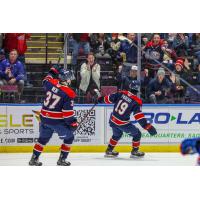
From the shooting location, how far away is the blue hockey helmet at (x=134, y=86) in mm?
10820

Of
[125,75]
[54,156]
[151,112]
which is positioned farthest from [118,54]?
[54,156]

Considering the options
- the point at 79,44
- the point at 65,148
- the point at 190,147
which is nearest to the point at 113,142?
the point at 65,148

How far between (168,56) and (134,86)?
767 mm

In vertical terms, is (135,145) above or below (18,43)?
below

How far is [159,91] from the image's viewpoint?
1116 cm

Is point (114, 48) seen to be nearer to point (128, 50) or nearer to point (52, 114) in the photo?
point (128, 50)

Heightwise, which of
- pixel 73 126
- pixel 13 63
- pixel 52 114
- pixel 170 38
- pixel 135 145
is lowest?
pixel 135 145

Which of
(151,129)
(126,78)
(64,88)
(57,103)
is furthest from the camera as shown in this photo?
(151,129)

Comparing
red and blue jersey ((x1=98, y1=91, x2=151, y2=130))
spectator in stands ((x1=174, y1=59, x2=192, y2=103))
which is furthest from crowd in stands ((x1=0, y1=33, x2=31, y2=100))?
spectator in stands ((x1=174, y1=59, x2=192, y2=103))

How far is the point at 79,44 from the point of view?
430 inches

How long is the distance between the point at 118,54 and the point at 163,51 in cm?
71

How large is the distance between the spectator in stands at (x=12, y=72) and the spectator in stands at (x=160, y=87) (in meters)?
2.00

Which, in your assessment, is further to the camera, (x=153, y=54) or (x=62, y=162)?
(x=153, y=54)

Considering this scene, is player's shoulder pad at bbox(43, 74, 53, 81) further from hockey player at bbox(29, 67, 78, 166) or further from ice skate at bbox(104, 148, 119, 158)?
ice skate at bbox(104, 148, 119, 158)
